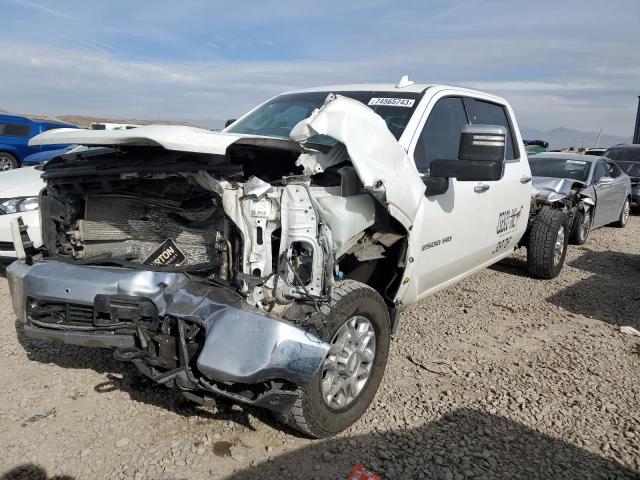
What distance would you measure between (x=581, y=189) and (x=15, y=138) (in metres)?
13.0

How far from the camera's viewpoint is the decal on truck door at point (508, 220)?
4586mm

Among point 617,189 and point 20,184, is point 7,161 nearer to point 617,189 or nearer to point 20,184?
point 20,184

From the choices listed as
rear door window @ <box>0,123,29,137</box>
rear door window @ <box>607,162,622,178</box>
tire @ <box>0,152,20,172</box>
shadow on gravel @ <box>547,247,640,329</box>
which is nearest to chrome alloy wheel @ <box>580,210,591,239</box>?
shadow on gravel @ <box>547,247,640,329</box>

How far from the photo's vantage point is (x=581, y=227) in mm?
8055

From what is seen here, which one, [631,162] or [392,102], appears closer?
[392,102]

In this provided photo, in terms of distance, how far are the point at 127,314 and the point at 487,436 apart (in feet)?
6.56

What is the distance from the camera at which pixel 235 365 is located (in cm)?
226

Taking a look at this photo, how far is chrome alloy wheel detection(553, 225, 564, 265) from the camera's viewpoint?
595 cm

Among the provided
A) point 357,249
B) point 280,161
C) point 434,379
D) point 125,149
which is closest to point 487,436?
point 434,379

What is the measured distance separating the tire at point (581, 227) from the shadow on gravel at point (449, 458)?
19.2 feet

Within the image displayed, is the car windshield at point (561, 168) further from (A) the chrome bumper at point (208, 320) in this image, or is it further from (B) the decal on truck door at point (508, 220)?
(A) the chrome bumper at point (208, 320)

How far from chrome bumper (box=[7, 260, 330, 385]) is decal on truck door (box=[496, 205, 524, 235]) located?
8.99 ft

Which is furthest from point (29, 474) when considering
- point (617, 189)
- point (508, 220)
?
point (617, 189)

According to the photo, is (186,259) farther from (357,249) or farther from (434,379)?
(434,379)
